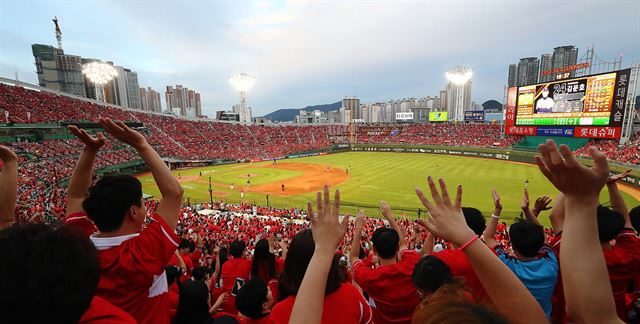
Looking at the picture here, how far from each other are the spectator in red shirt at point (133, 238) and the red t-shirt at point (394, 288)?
7.29 feet

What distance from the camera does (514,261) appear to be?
10.9 ft

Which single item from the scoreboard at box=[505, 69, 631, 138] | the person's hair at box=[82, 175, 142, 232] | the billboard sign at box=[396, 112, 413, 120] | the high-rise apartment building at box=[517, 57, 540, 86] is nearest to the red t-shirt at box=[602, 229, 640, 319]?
the person's hair at box=[82, 175, 142, 232]

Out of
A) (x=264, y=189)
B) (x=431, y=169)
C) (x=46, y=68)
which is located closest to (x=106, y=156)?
(x=264, y=189)

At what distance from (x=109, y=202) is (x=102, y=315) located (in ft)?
4.81

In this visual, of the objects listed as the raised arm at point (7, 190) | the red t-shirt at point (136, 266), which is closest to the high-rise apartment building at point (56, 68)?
the raised arm at point (7, 190)

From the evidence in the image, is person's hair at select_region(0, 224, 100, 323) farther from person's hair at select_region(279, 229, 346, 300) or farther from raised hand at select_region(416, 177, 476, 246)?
raised hand at select_region(416, 177, 476, 246)

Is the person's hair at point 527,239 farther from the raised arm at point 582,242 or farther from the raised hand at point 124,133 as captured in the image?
the raised hand at point 124,133

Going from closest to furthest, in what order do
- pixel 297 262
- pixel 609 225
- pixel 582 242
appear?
pixel 582 242, pixel 297 262, pixel 609 225

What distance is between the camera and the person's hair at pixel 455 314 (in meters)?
1.29

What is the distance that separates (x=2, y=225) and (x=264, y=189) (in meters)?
32.8

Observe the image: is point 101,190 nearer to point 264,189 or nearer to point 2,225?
point 2,225

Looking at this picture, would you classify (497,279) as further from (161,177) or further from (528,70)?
(528,70)

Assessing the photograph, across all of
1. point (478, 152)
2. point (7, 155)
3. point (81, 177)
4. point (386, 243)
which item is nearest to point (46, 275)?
point (81, 177)

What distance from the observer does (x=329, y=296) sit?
2523 millimetres
